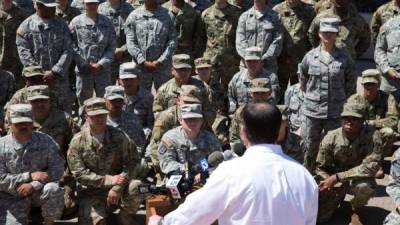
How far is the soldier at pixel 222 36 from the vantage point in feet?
35.5

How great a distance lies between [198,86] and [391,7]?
9.67 feet

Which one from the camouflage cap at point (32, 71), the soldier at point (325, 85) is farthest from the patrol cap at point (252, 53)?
the camouflage cap at point (32, 71)

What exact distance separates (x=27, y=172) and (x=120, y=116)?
137 centimetres

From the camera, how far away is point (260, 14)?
33.7 feet

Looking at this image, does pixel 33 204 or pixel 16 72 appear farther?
pixel 16 72

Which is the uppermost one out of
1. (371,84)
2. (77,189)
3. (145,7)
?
(145,7)

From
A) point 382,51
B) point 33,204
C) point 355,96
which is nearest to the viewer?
point 33,204

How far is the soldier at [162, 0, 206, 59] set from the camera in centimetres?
1095

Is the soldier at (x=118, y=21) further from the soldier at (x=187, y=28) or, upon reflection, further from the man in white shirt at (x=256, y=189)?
the man in white shirt at (x=256, y=189)

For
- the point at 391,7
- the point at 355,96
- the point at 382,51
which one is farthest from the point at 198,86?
the point at 391,7

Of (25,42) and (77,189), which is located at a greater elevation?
(25,42)

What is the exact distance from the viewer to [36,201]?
728 cm

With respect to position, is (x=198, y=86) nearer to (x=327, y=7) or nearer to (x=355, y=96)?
(x=355, y=96)

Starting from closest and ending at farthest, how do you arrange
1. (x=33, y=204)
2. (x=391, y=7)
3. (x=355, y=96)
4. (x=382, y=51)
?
(x=33, y=204) → (x=355, y=96) → (x=382, y=51) → (x=391, y=7)
